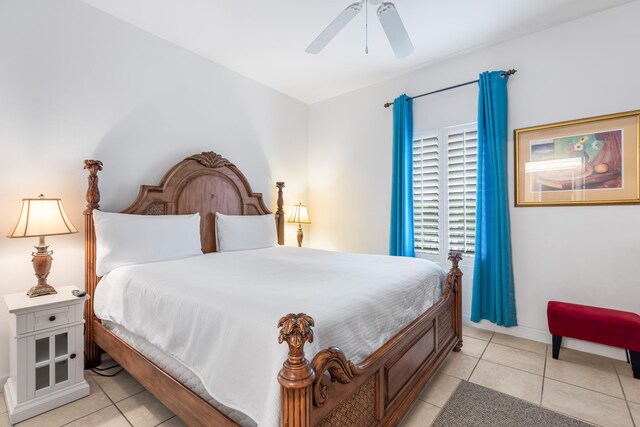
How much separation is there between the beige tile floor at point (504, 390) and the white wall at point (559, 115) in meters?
0.43

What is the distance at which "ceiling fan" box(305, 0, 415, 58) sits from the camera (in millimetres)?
1845

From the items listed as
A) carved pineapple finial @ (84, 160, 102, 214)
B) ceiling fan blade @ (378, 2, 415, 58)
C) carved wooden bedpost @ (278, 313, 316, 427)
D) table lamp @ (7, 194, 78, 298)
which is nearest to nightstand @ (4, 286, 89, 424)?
table lamp @ (7, 194, 78, 298)

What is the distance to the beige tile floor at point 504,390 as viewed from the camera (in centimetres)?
180

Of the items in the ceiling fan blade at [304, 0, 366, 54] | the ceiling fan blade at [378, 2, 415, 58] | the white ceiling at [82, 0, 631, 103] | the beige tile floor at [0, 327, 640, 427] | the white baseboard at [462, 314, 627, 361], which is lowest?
the beige tile floor at [0, 327, 640, 427]

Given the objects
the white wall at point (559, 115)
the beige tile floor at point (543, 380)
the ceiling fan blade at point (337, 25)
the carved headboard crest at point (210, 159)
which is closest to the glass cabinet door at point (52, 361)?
the carved headboard crest at point (210, 159)

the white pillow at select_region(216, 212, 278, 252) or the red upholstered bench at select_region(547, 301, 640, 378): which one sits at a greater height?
the white pillow at select_region(216, 212, 278, 252)

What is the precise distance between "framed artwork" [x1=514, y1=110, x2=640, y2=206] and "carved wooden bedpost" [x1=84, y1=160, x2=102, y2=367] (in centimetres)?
375

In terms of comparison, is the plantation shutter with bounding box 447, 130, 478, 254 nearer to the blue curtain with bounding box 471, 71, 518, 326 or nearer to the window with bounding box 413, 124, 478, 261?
the window with bounding box 413, 124, 478, 261

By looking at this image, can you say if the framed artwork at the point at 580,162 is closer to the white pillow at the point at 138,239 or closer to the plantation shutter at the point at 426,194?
the plantation shutter at the point at 426,194

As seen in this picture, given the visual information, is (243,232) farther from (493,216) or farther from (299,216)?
(493,216)

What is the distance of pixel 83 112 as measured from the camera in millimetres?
2529

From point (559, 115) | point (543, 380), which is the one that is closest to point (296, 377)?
point (543, 380)

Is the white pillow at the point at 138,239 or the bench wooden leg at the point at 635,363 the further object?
the white pillow at the point at 138,239

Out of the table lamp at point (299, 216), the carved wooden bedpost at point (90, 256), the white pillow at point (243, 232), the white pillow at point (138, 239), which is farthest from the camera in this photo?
the table lamp at point (299, 216)
